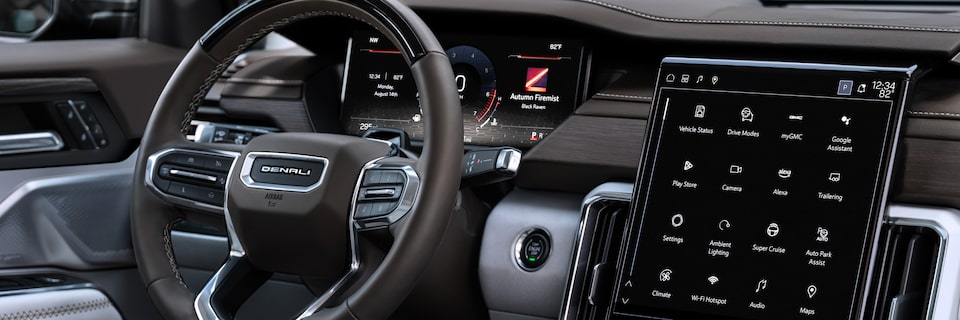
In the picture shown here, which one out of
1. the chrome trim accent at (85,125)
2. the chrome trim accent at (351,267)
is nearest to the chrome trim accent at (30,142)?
the chrome trim accent at (85,125)

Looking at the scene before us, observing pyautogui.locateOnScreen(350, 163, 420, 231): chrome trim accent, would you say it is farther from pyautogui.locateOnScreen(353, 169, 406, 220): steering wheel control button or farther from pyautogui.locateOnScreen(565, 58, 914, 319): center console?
pyautogui.locateOnScreen(565, 58, 914, 319): center console

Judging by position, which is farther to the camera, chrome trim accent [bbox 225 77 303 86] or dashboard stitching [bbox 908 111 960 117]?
chrome trim accent [bbox 225 77 303 86]

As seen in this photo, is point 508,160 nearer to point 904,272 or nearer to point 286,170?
point 286,170

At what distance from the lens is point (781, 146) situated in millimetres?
1268

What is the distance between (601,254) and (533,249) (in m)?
0.10

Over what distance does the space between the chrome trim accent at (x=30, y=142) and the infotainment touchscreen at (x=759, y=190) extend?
2.94 feet

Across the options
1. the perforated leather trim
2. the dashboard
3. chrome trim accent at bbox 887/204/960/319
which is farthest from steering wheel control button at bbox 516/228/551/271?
the perforated leather trim

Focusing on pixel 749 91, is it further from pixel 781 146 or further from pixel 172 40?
pixel 172 40

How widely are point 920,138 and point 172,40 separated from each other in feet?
4.01

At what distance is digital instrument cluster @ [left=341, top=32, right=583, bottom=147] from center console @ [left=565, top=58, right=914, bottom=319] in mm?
206

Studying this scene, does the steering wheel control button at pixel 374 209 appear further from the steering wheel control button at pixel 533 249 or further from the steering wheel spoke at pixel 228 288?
the steering wheel control button at pixel 533 249

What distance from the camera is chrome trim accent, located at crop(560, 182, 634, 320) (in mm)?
1380

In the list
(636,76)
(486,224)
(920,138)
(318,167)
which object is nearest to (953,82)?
(920,138)

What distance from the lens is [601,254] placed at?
4.59 ft
